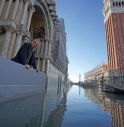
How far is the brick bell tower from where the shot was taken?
60375 millimetres

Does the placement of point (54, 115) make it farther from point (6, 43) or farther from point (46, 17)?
point (46, 17)

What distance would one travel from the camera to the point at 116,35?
205ft

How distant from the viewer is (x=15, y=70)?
5.88 m

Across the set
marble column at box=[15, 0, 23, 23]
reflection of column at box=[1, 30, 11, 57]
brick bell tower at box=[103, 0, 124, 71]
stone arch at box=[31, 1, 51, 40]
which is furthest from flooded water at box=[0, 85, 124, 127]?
brick bell tower at box=[103, 0, 124, 71]

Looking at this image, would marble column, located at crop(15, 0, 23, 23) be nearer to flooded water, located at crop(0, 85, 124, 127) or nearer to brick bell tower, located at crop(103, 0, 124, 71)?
flooded water, located at crop(0, 85, 124, 127)

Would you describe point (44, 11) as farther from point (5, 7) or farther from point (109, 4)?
point (109, 4)

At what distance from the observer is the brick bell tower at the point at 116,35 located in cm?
6038

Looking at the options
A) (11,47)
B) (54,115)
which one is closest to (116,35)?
(11,47)

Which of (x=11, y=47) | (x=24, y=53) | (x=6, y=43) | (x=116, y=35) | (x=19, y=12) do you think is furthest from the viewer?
(x=116, y=35)

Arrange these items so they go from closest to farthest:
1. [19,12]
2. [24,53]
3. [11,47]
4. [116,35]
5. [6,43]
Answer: [24,53]
[6,43]
[11,47]
[19,12]
[116,35]

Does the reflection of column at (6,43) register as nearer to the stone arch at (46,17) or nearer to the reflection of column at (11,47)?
the reflection of column at (11,47)

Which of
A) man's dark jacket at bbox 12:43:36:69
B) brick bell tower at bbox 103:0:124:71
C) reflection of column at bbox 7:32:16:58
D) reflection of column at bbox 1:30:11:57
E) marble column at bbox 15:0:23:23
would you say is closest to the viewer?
man's dark jacket at bbox 12:43:36:69

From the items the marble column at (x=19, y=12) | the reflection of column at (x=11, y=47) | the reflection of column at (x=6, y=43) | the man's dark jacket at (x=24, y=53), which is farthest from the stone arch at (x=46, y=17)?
the man's dark jacket at (x=24, y=53)

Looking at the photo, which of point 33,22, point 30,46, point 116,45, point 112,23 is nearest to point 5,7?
point 30,46
